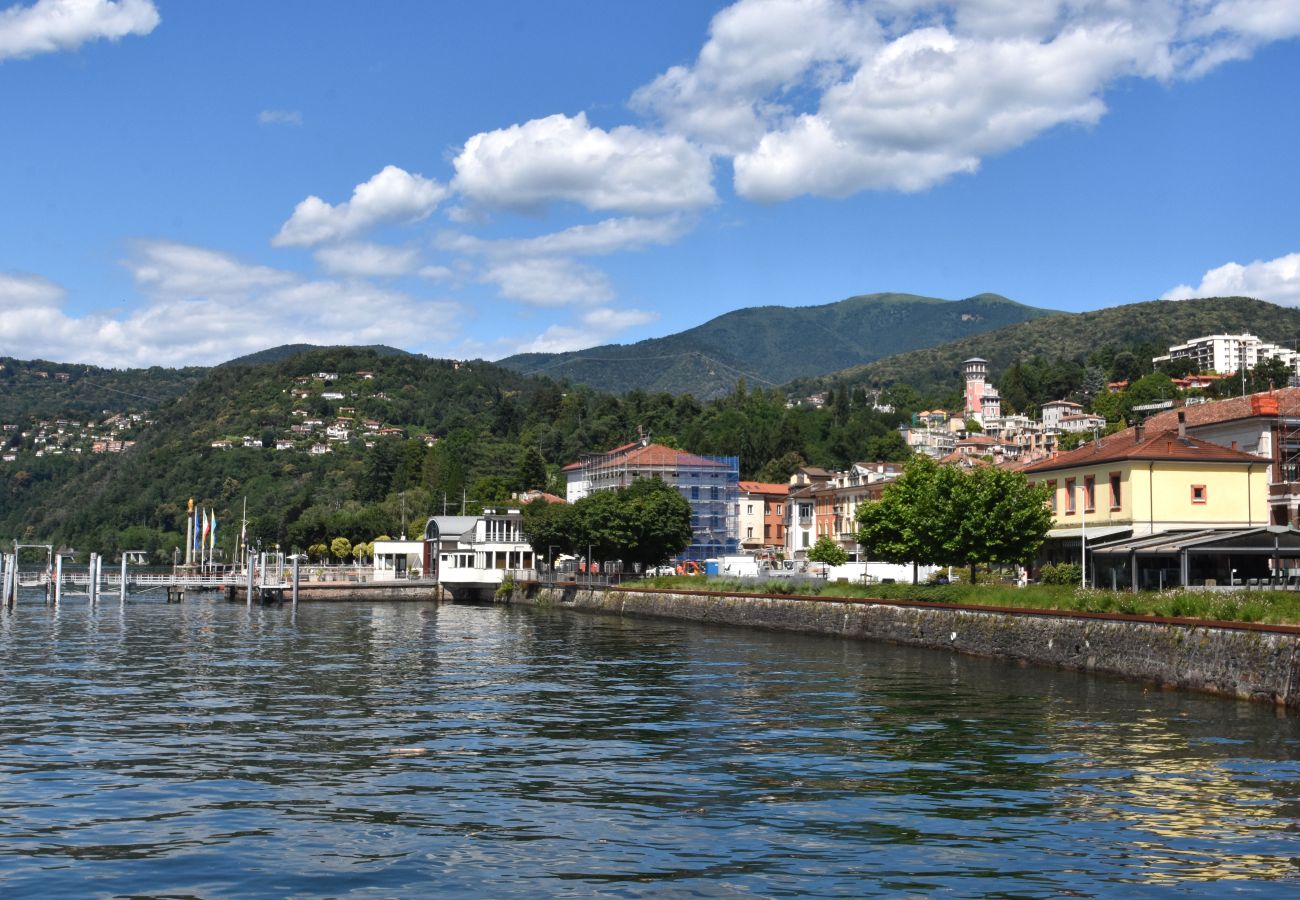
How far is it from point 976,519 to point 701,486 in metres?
69.7

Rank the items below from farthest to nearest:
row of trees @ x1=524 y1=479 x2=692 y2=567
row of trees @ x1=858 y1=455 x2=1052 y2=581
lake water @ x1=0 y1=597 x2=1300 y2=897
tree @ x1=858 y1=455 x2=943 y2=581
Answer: row of trees @ x1=524 y1=479 x2=692 y2=567
tree @ x1=858 y1=455 x2=943 y2=581
row of trees @ x1=858 y1=455 x2=1052 y2=581
lake water @ x1=0 y1=597 x2=1300 y2=897

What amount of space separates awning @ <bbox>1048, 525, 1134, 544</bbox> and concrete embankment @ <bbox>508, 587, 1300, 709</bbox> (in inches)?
333

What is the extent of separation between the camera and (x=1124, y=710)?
Result: 28609 millimetres

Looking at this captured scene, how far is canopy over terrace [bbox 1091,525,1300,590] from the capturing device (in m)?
41.5

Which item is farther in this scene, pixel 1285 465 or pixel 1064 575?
pixel 1285 465

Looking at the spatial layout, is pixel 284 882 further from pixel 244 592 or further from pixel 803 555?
pixel 803 555

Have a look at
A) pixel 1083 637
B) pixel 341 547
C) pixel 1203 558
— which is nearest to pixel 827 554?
pixel 1203 558

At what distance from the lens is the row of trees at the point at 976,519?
5166cm

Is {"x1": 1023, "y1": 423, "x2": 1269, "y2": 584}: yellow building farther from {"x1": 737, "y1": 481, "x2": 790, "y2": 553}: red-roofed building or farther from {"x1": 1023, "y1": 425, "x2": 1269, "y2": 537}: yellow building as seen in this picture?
{"x1": 737, "y1": 481, "x2": 790, "y2": 553}: red-roofed building

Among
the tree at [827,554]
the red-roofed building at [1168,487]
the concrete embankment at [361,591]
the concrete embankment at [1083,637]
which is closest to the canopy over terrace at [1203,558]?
the red-roofed building at [1168,487]

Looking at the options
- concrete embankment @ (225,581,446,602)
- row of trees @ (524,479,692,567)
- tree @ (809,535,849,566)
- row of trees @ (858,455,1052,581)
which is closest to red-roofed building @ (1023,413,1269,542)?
row of trees @ (858,455,1052,581)

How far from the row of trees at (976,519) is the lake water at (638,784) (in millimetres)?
14010

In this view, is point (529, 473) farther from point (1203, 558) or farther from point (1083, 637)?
point (1083, 637)

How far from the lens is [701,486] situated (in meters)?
121
